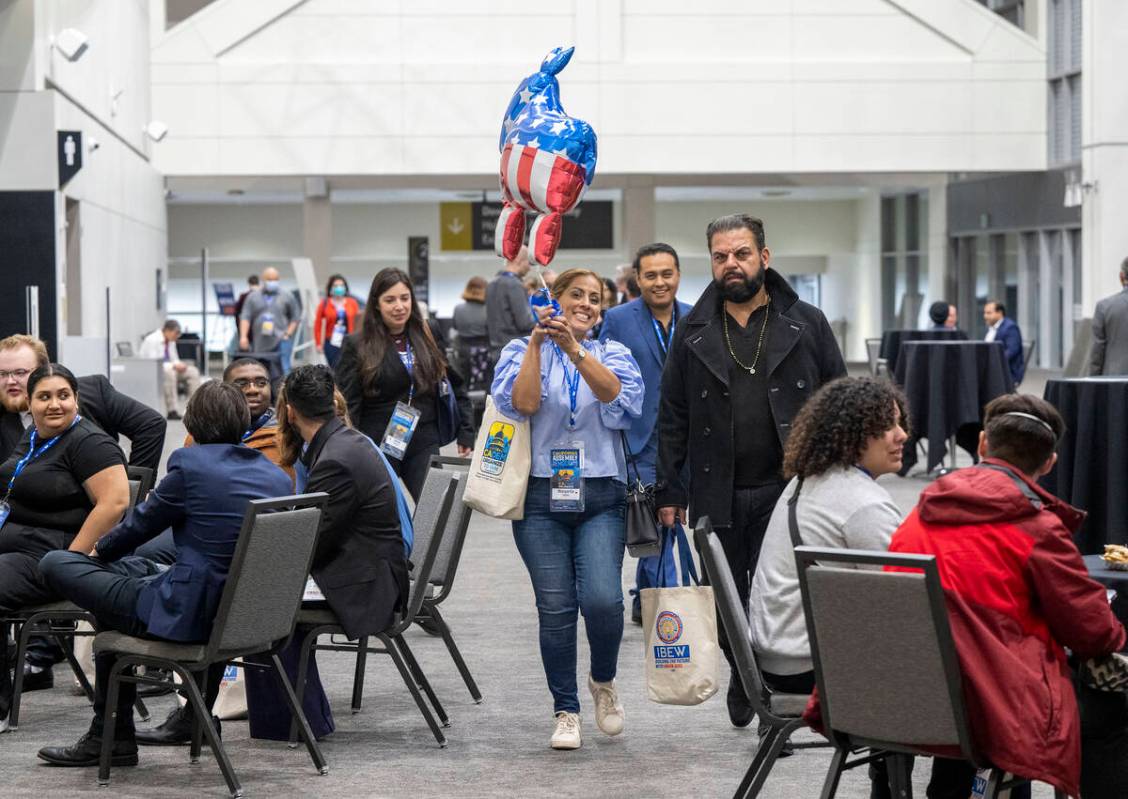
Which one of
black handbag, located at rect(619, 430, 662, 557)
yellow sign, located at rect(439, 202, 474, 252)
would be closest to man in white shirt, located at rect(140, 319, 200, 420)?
yellow sign, located at rect(439, 202, 474, 252)

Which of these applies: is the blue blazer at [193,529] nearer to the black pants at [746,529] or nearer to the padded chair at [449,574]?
the padded chair at [449,574]

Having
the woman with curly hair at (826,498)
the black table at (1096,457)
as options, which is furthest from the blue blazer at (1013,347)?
the woman with curly hair at (826,498)

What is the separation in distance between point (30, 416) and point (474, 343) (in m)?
8.94

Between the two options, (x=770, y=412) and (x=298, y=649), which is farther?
(x=298, y=649)

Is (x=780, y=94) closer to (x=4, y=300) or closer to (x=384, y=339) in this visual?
(x=4, y=300)

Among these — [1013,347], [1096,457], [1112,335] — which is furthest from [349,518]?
[1013,347]

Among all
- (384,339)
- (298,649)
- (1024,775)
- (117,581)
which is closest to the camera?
(1024,775)

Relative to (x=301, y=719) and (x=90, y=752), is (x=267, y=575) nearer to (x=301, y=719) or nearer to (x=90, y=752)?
(x=301, y=719)

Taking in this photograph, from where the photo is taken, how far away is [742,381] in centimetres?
551

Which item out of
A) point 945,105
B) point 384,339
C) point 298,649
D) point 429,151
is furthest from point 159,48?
point 298,649

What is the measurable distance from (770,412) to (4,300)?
10.4 m

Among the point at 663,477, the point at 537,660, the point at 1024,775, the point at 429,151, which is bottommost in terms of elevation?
the point at 537,660

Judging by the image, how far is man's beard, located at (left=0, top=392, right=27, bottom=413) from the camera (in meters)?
6.75

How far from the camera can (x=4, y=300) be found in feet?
47.1
